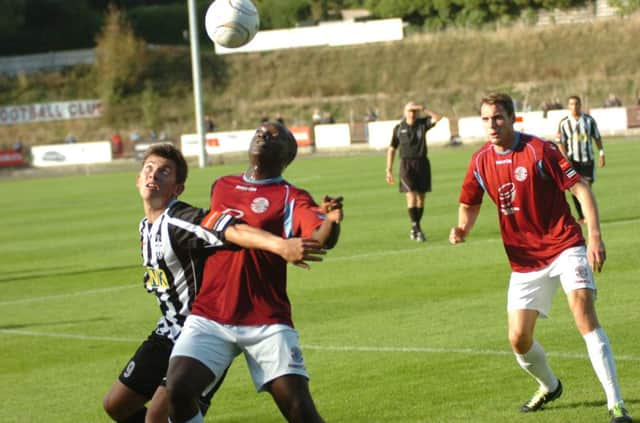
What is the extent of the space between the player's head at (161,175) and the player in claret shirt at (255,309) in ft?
1.39

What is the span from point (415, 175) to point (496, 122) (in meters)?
12.4

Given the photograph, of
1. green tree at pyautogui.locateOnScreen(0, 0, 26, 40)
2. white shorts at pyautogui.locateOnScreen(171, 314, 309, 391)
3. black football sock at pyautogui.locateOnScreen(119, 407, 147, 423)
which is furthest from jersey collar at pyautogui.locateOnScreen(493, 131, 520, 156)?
green tree at pyautogui.locateOnScreen(0, 0, 26, 40)

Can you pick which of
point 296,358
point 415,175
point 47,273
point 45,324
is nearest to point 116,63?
point 415,175

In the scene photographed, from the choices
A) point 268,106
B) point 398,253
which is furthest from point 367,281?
point 268,106

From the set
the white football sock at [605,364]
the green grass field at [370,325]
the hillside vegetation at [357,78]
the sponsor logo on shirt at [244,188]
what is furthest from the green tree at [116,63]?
the sponsor logo on shirt at [244,188]

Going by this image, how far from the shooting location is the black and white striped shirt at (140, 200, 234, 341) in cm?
683

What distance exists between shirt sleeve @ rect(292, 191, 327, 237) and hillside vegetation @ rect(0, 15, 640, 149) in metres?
68.9

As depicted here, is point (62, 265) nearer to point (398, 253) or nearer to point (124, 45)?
point (398, 253)

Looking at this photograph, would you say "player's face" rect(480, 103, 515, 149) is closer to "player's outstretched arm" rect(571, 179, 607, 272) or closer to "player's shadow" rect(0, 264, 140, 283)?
"player's outstretched arm" rect(571, 179, 607, 272)

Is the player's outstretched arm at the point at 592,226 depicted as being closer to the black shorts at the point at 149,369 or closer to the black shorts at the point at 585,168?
the black shorts at the point at 149,369

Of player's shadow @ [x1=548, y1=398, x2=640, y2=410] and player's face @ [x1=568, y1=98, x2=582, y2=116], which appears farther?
player's face @ [x1=568, y1=98, x2=582, y2=116]

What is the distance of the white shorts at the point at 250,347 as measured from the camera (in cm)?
655

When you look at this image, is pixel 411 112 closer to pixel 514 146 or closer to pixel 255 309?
pixel 514 146

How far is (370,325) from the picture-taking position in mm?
12828
